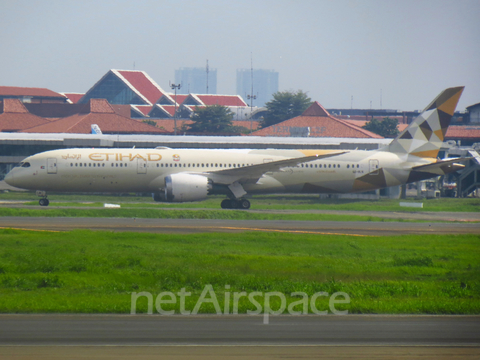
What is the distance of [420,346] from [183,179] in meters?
30.4

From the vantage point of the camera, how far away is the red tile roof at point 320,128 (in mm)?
111500

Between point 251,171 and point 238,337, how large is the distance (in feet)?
99.7

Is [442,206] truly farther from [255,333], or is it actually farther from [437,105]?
[255,333]

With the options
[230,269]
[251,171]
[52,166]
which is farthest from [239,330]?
[52,166]

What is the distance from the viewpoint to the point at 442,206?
51.2m

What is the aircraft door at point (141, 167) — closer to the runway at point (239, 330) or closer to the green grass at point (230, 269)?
the green grass at point (230, 269)

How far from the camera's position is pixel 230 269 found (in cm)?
2194

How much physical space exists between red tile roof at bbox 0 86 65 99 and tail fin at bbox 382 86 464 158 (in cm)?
13560

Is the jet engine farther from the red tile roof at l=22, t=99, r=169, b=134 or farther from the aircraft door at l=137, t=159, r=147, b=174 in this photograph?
the red tile roof at l=22, t=99, r=169, b=134

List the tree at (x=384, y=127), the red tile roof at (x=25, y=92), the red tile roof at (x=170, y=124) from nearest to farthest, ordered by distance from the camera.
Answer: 1. the tree at (x=384, y=127)
2. the red tile roof at (x=170, y=124)
3. the red tile roof at (x=25, y=92)

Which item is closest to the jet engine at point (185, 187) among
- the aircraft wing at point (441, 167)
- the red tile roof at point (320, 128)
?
the aircraft wing at point (441, 167)

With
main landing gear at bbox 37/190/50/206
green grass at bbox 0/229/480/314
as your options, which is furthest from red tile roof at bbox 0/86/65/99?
green grass at bbox 0/229/480/314

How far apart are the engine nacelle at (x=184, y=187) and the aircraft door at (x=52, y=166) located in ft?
26.8

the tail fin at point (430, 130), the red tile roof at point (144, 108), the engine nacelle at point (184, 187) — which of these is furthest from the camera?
the red tile roof at point (144, 108)
